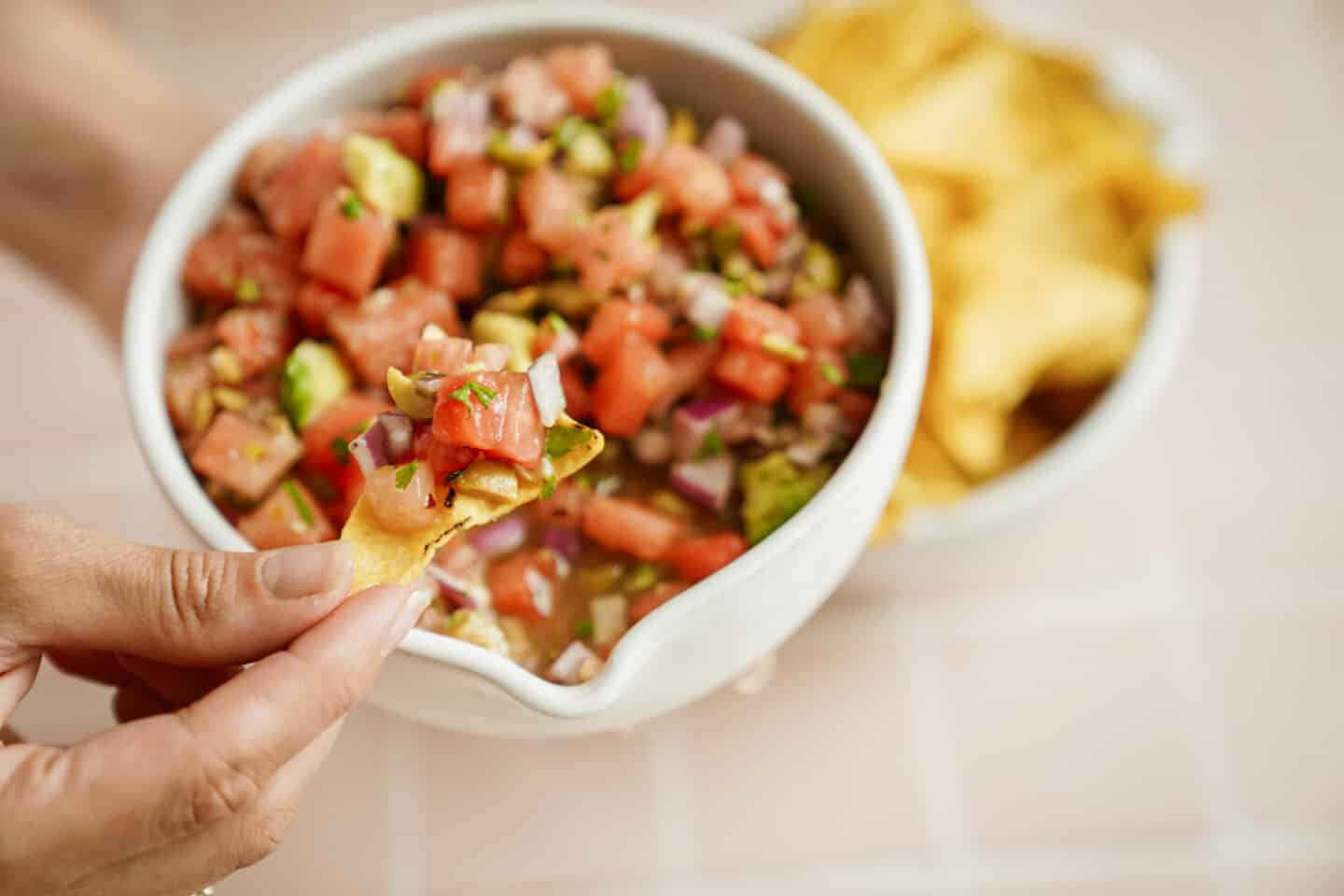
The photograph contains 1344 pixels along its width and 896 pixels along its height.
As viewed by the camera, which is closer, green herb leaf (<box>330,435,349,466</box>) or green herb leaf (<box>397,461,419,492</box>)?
green herb leaf (<box>397,461,419,492</box>)

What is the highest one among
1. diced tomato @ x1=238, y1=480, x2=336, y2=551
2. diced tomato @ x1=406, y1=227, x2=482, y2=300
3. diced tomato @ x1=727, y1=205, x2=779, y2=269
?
diced tomato @ x1=727, y1=205, x2=779, y2=269

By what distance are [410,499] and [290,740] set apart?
0.43 ft

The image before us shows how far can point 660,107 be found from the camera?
858mm

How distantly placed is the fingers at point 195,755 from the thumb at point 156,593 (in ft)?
0.07

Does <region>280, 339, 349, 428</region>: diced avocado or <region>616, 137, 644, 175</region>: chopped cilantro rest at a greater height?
<region>616, 137, 644, 175</region>: chopped cilantro

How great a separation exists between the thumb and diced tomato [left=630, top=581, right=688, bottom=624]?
185mm

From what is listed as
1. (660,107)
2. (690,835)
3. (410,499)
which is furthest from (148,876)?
(690,835)

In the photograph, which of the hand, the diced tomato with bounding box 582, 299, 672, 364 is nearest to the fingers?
the hand

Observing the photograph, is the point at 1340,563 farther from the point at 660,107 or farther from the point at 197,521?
the point at 197,521

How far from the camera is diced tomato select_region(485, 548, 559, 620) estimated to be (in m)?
0.72

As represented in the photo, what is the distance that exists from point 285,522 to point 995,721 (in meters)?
0.88

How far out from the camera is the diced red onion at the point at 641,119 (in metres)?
0.82

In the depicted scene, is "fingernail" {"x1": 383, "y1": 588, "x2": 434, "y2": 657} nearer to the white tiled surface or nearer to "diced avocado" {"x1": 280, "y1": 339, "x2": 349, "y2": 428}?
"diced avocado" {"x1": 280, "y1": 339, "x2": 349, "y2": 428}

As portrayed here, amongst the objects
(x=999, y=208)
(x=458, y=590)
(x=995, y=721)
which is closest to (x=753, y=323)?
(x=458, y=590)
